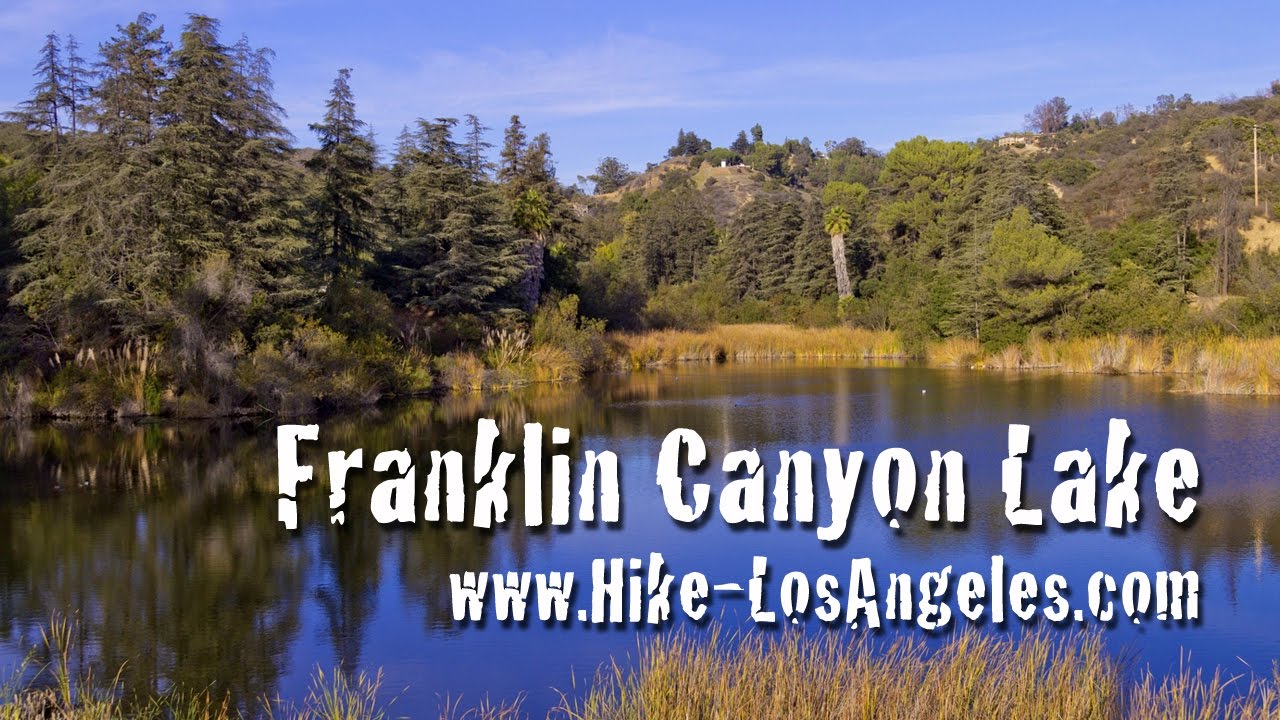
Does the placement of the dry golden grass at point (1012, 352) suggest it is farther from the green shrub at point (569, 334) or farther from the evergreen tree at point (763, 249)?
the evergreen tree at point (763, 249)

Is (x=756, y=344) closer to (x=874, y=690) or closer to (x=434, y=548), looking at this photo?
(x=434, y=548)

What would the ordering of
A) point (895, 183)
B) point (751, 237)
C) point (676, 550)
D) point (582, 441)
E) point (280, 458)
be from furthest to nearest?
point (895, 183)
point (751, 237)
point (582, 441)
point (280, 458)
point (676, 550)

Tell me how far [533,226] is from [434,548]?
34818 millimetres

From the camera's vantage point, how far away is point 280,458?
66.2ft

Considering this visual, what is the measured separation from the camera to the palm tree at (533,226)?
150 ft

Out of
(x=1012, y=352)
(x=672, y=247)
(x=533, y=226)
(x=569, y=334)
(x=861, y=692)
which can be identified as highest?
(x=672, y=247)

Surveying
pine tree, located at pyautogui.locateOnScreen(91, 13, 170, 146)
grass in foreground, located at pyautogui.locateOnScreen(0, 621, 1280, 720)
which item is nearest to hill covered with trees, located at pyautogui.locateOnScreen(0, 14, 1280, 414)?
pine tree, located at pyautogui.locateOnScreen(91, 13, 170, 146)

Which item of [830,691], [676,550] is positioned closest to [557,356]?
[676,550]

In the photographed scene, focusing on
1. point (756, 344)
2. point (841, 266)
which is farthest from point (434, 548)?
point (841, 266)

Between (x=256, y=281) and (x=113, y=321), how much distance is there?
3555 mm

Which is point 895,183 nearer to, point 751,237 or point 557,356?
point 751,237

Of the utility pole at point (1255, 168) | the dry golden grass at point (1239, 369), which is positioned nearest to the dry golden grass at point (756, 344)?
the utility pole at point (1255, 168)

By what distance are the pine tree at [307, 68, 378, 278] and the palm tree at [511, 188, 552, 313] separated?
31.6 feet

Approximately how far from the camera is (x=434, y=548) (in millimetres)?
13773
